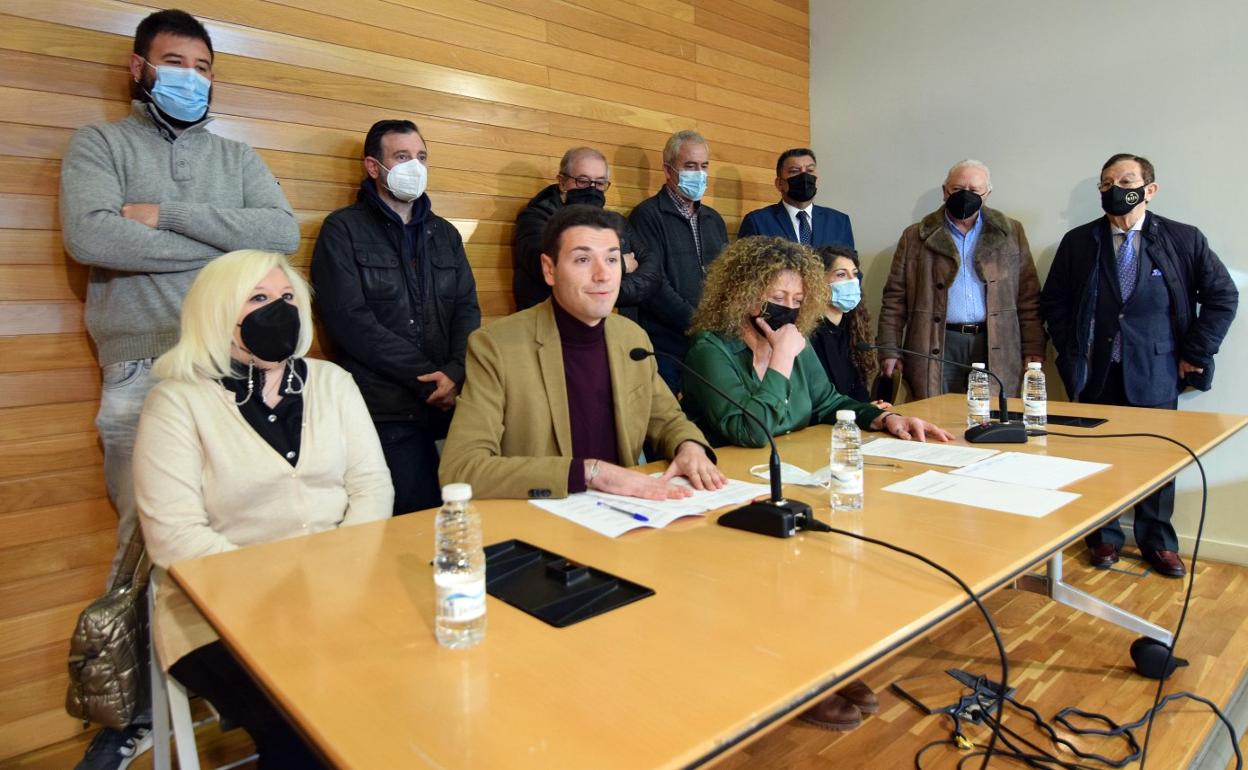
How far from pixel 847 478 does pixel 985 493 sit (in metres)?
0.33

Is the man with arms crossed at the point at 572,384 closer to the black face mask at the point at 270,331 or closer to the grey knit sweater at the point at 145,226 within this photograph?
the black face mask at the point at 270,331

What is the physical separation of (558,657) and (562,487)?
26.9 inches

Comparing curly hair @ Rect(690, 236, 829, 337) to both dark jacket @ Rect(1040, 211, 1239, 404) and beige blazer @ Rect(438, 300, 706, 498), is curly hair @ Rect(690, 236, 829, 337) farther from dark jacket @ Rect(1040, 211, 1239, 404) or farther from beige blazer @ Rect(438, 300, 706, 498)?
dark jacket @ Rect(1040, 211, 1239, 404)

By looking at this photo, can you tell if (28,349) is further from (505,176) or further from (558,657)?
(558,657)

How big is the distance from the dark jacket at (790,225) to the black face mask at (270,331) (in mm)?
2456

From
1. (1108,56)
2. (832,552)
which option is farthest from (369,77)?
(1108,56)

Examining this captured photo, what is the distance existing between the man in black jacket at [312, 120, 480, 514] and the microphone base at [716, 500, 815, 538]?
4.75ft

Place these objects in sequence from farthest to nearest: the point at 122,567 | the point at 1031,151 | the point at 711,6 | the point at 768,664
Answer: the point at 711,6 → the point at 1031,151 → the point at 122,567 → the point at 768,664

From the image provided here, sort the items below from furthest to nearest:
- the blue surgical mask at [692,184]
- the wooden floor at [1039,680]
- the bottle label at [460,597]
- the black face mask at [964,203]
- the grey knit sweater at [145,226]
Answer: the black face mask at [964,203]
the blue surgical mask at [692,184]
the grey knit sweater at [145,226]
the wooden floor at [1039,680]
the bottle label at [460,597]

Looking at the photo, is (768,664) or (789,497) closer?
(768,664)

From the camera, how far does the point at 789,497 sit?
1539mm

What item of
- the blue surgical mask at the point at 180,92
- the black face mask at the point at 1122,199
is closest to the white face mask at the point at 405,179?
the blue surgical mask at the point at 180,92

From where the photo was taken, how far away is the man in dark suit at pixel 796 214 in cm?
369

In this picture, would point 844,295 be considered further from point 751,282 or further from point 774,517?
point 774,517
